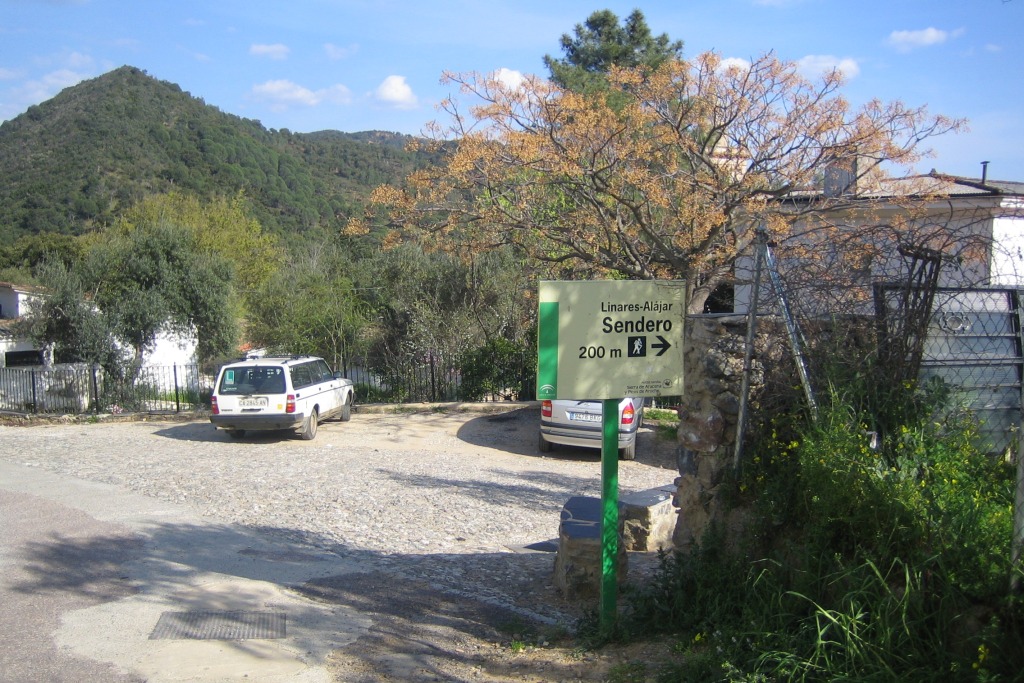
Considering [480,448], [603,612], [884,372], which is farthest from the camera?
[480,448]

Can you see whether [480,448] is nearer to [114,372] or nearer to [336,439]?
[336,439]

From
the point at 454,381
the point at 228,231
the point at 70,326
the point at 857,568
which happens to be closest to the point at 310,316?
the point at 454,381

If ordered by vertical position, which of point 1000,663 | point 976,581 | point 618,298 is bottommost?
point 1000,663

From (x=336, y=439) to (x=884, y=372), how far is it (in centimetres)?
1267

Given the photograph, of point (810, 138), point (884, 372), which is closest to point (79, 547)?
point (884, 372)

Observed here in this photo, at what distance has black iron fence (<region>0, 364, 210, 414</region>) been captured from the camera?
762 inches

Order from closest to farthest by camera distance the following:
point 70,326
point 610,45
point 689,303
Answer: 1. point 689,303
2. point 70,326
3. point 610,45

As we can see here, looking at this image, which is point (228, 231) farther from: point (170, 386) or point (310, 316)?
point (170, 386)

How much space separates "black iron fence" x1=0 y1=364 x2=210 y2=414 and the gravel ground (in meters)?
1.03

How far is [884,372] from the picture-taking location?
4.87 m

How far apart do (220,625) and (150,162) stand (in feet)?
220

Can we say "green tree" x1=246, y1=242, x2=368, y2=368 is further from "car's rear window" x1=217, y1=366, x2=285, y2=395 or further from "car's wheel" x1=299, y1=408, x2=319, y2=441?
"car's rear window" x1=217, y1=366, x2=285, y2=395

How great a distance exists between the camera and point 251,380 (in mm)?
15242

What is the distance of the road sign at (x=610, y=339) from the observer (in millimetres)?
5453
